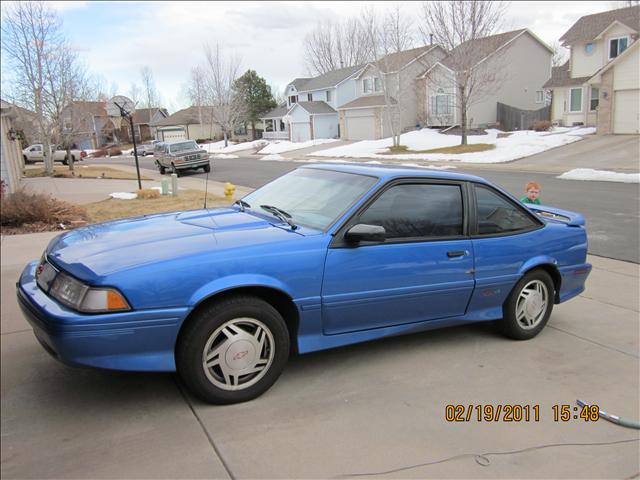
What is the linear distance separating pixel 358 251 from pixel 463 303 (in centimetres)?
112

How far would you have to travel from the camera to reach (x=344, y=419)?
334cm

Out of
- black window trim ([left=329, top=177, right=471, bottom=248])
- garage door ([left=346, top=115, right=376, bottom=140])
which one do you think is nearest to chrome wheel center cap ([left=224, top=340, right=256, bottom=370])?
black window trim ([left=329, top=177, right=471, bottom=248])

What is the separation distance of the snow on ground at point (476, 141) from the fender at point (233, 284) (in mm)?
24834

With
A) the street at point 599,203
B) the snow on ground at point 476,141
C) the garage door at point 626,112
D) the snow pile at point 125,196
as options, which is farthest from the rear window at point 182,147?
the garage door at point 626,112

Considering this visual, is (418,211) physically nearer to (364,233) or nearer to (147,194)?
(364,233)

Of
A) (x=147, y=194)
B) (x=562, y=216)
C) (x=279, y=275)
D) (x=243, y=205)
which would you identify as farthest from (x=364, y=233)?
(x=147, y=194)

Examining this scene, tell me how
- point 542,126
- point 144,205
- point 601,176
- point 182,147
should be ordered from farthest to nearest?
point 542,126 < point 182,147 < point 601,176 < point 144,205

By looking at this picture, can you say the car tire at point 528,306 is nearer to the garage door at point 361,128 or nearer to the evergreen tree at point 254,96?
the garage door at point 361,128

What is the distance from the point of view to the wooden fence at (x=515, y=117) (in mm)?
41031

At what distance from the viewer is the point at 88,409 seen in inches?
132

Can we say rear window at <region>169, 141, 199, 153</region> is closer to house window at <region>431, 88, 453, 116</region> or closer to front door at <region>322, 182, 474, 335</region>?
house window at <region>431, 88, 453, 116</region>

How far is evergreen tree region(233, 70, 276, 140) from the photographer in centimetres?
7106

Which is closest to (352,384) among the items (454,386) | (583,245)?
(454,386)

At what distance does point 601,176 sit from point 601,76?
16.5 metres
